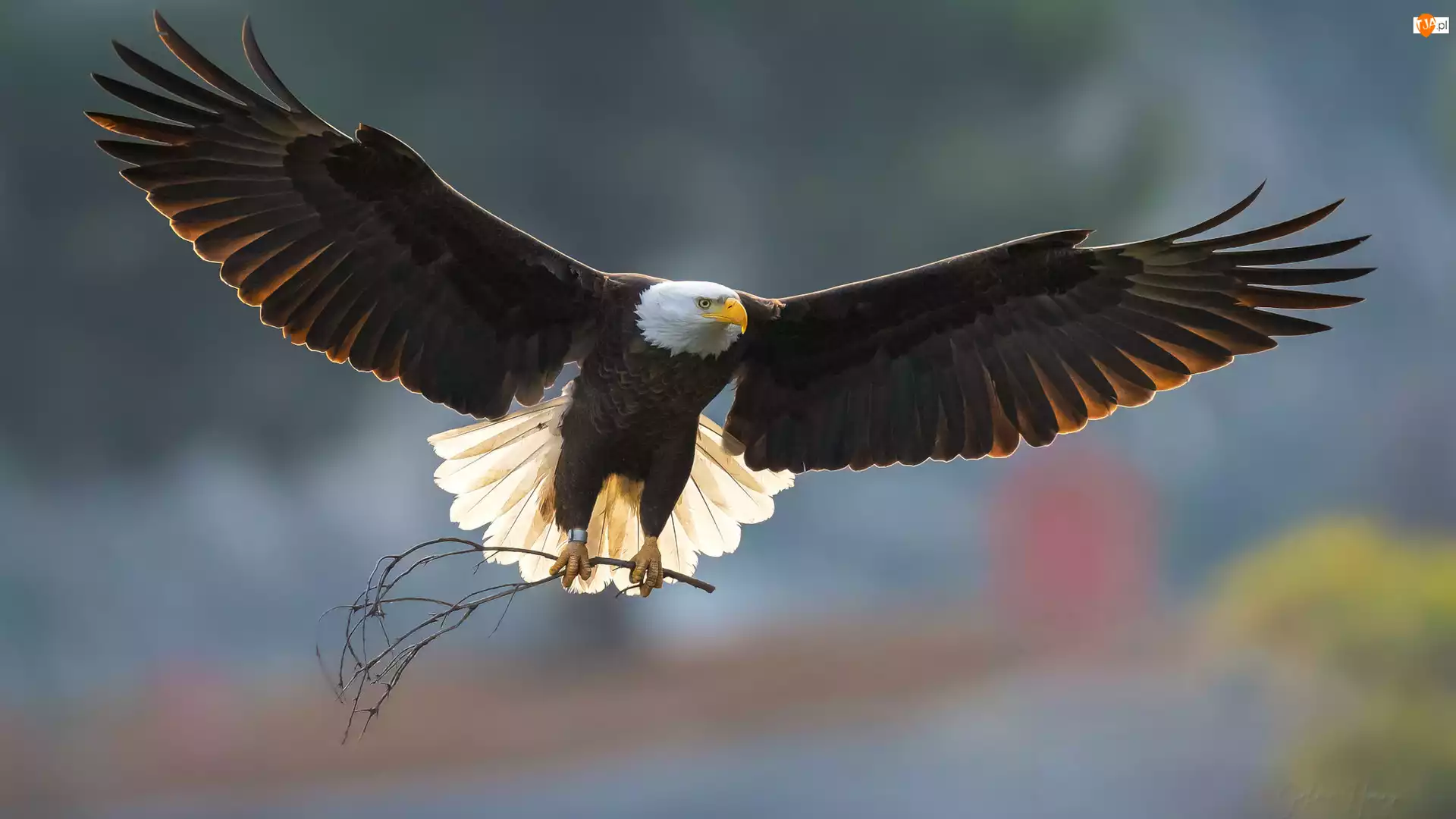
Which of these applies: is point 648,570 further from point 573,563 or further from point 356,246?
point 356,246

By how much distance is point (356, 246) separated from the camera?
382 centimetres

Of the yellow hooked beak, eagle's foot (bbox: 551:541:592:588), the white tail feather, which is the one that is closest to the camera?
the yellow hooked beak

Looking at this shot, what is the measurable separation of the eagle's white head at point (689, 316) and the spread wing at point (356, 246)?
34 cm

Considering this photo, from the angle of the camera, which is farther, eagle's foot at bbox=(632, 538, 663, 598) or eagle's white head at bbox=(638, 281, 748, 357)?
eagle's foot at bbox=(632, 538, 663, 598)

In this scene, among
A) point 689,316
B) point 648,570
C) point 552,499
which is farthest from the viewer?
point 552,499

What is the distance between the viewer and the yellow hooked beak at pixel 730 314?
357 centimetres

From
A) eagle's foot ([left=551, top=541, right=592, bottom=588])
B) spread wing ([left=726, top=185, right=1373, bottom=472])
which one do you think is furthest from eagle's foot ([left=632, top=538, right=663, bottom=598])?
spread wing ([left=726, top=185, right=1373, bottom=472])

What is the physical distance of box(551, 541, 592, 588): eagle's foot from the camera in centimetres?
394

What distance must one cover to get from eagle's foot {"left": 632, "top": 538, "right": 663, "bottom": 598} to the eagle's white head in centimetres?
73

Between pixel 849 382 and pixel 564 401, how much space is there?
100 centimetres

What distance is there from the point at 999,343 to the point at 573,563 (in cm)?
166

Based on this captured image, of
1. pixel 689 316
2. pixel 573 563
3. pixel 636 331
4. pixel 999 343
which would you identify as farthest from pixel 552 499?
pixel 999 343

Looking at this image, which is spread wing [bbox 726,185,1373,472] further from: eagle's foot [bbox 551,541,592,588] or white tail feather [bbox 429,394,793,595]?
eagle's foot [bbox 551,541,592,588]

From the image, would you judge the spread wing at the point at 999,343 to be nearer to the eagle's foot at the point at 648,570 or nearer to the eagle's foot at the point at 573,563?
the eagle's foot at the point at 648,570
